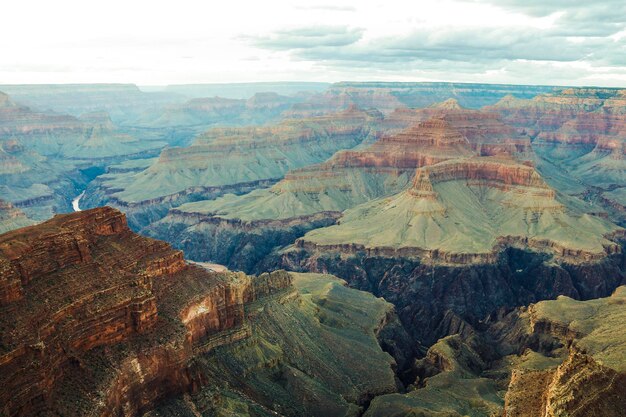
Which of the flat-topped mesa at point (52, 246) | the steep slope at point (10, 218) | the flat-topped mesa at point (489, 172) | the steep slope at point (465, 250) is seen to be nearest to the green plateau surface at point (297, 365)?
the flat-topped mesa at point (52, 246)

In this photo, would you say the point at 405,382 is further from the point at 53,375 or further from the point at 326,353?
the point at 53,375

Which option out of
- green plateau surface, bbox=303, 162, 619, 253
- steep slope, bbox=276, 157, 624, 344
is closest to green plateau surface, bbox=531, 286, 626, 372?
steep slope, bbox=276, 157, 624, 344

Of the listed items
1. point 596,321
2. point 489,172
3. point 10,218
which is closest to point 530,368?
point 596,321

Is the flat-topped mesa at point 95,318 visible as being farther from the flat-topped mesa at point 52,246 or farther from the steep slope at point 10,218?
the steep slope at point 10,218

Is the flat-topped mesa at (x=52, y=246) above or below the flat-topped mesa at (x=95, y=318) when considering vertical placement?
above

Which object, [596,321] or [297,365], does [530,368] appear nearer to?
[596,321]

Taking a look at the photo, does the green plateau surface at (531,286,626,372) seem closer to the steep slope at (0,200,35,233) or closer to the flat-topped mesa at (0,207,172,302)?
the flat-topped mesa at (0,207,172,302)
